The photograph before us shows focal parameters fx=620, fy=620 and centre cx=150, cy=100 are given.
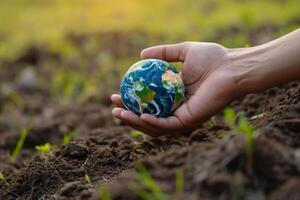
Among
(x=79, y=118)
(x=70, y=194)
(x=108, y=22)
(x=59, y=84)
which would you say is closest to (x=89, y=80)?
(x=59, y=84)

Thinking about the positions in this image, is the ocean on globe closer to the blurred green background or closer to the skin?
the skin

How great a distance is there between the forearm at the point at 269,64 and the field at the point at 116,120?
0.53 feet

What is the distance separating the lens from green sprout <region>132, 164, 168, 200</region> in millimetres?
2262

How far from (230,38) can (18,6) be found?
14.6 ft

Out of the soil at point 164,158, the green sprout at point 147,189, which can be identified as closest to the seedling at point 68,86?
the soil at point 164,158

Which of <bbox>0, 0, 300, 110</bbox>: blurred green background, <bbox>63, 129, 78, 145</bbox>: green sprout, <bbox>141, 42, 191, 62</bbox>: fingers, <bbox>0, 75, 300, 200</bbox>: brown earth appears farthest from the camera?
<bbox>0, 0, 300, 110</bbox>: blurred green background

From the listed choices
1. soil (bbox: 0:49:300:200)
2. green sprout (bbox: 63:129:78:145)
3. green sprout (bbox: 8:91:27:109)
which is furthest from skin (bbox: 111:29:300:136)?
green sprout (bbox: 8:91:27:109)

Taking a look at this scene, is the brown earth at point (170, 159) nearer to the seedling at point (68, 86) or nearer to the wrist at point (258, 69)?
the wrist at point (258, 69)

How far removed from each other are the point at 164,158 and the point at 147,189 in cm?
24

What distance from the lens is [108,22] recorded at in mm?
9031

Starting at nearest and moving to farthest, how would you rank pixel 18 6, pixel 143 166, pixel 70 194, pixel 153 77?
pixel 143 166, pixel 70 194, pixel 153 77, pixel 18 6

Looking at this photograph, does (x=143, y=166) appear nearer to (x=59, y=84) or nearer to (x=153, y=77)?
(x=153, y=77)

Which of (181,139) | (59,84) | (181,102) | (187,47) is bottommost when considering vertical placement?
(59,84)

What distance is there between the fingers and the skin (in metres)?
0.02
